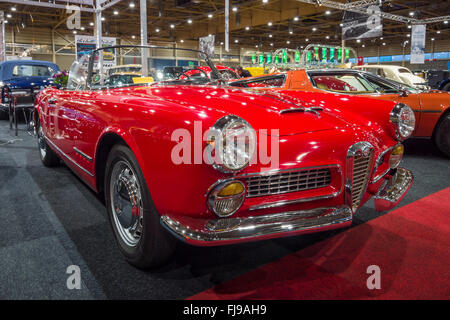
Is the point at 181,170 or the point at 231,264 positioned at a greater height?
the point at 181,170

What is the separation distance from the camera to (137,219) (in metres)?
1.86

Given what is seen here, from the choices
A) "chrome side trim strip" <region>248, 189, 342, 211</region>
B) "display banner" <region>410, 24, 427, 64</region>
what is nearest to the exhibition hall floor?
"chrome side trim strip" <region>248, 189, 342, 211</region>

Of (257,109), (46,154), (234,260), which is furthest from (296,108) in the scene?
(46,154)

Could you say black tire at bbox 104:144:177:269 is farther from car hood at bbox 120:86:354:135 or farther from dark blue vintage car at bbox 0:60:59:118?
dark blue vintage car at bbox 0:60:59:118

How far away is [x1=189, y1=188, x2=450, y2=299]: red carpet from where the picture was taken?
5.51 ft

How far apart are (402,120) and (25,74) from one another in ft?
29.9

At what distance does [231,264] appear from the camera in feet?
6.38

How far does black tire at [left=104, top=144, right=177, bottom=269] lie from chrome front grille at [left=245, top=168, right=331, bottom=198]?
0.48 meters

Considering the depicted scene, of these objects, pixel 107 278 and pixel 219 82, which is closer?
pixel 107 278

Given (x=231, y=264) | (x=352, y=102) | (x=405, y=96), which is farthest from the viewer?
(x=405, y=96)
